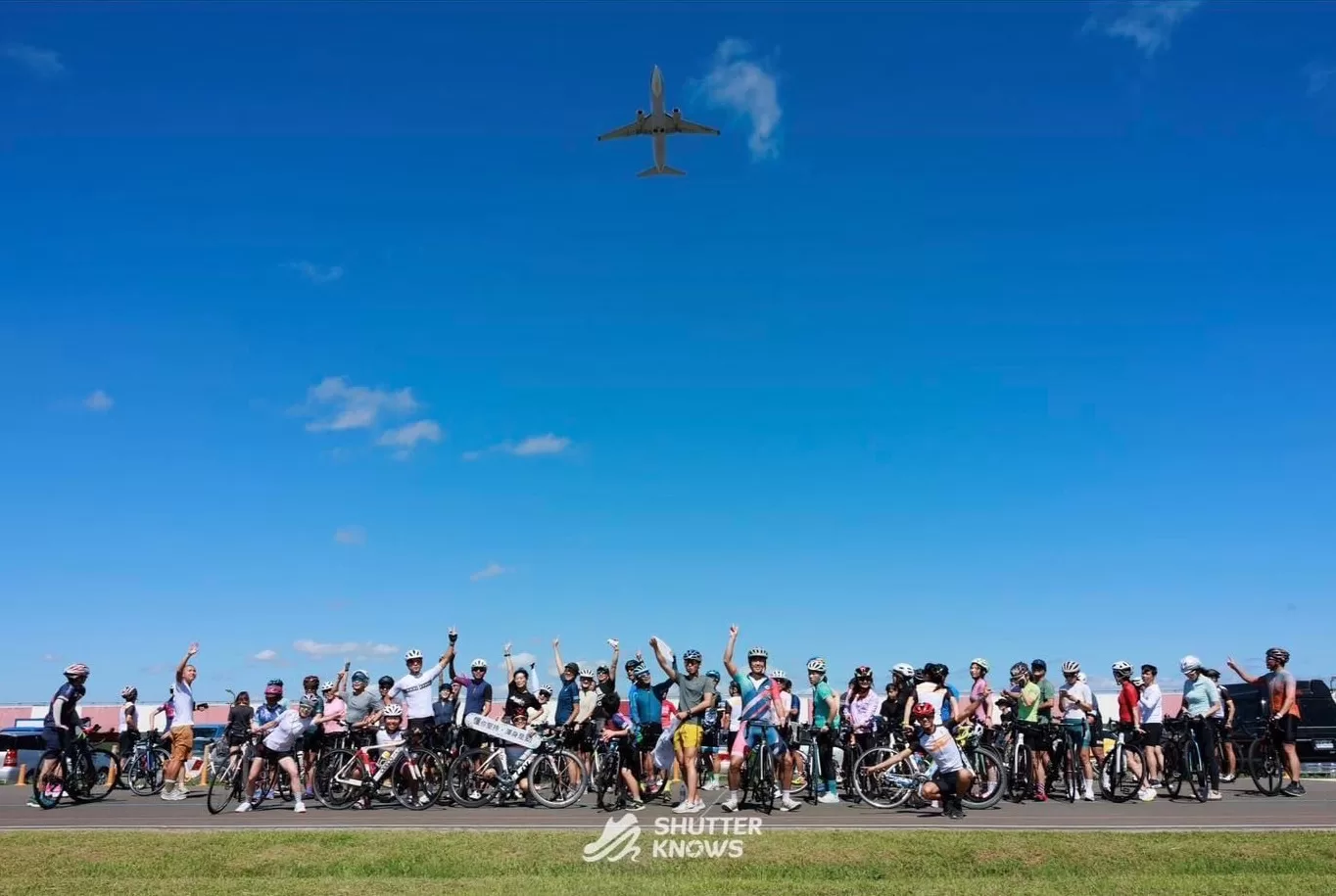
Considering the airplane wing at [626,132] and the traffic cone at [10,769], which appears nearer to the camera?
the traffic cone at [10,769]

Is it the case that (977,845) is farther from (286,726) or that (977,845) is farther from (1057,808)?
(286,726)

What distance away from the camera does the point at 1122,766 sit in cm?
1677

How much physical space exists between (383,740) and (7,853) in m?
5.67

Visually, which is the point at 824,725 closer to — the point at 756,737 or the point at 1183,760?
the point at 756,737

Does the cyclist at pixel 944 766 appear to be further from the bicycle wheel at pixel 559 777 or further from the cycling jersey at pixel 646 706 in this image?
the bicycle wheel at pixel 559 777

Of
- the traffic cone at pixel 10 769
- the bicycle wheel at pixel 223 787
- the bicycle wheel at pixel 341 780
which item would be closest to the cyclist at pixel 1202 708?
the bicycle wheel at pixel 341 780

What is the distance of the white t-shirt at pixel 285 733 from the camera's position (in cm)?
1593

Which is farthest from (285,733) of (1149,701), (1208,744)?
(1208,744)

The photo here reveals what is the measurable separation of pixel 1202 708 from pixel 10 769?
2802cm

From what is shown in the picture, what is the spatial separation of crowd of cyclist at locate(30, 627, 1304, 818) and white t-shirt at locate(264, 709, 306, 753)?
2 centimetres

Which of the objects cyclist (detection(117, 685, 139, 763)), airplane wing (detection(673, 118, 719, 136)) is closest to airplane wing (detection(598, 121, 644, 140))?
airplane wing (detection(673, 118, 719, 136))

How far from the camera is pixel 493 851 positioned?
11.2 meters

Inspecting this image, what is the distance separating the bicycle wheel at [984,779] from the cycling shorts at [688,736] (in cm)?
398

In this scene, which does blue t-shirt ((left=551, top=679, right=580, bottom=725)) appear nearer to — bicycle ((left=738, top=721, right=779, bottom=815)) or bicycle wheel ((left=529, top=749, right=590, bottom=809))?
bicycle wheel ((left=529, top=749, right=590, bottom=809))
